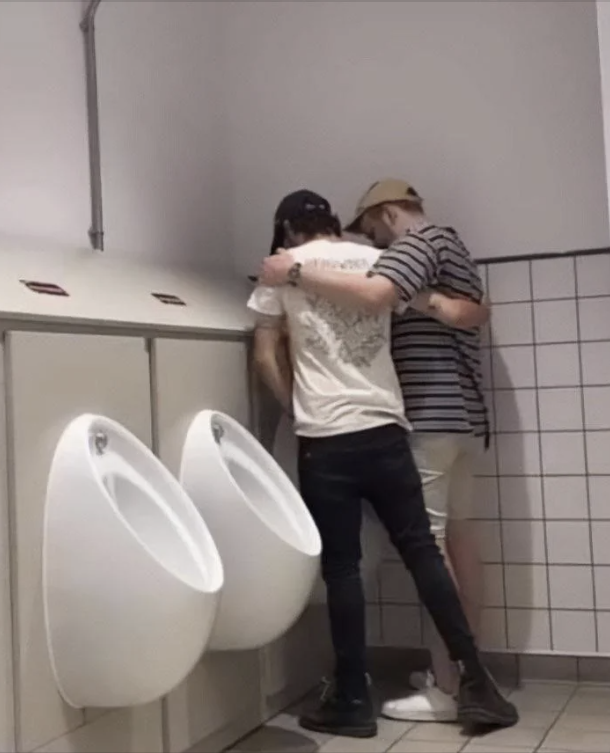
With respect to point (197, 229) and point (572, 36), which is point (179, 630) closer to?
point (197, 229)

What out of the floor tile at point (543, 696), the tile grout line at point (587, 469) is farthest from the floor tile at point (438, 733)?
the tile grout line at point (587, 469)

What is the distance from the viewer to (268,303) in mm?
3131

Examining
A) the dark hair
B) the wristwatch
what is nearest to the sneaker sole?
the wristwatch

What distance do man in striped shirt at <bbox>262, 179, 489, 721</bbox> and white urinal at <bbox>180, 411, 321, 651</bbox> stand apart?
49 centimetres

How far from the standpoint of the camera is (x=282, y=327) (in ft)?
10.4

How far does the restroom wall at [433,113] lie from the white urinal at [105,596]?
1.65 m

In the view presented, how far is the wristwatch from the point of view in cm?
303

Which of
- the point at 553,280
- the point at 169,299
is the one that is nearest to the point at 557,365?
the point at 553,280

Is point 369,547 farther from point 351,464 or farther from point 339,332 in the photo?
point 339,332

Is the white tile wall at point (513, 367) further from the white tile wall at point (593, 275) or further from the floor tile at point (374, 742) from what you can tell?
the floor tile at point (374, 742)

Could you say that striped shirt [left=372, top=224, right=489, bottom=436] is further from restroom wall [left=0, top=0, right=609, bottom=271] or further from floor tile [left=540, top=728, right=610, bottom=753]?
floor tile [left=540, top=728, right=610, bottom=753]

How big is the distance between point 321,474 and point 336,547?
0.66 feet

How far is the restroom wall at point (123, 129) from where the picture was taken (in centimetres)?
298

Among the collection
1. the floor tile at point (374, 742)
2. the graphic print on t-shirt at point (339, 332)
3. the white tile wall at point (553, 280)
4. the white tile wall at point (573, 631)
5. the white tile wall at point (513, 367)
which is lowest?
the floor tile at point (374, 742)
